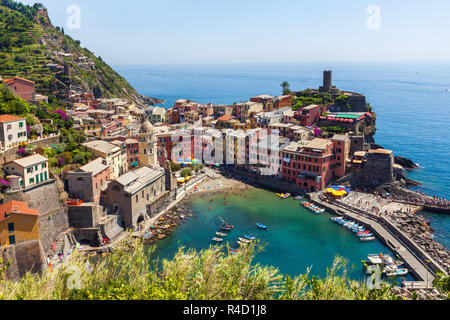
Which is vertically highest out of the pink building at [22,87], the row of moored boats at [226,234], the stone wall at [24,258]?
the pink building at [22,87]

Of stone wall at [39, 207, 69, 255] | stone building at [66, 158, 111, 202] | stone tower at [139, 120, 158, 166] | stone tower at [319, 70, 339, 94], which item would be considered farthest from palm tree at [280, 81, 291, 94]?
stone wall at [39, 207, 69, 255]

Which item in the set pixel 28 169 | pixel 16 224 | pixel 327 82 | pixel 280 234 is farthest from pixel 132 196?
pixel 327 82

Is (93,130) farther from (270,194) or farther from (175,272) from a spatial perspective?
(175,272)

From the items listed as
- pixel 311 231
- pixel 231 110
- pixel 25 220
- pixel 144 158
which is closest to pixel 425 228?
pixel 311 231

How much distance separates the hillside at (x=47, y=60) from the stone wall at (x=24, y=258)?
48871 millimetres

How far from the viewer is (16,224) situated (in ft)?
95.3

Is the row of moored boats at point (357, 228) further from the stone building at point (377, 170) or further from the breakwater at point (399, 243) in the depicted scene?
the stone building at point (377, 170)

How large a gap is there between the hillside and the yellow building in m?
47.5

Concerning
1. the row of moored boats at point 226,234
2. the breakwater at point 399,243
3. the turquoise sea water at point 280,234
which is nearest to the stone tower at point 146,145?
the turquoise sea water at point 280,234

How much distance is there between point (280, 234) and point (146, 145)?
2094 centimetres

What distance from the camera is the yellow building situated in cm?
2862

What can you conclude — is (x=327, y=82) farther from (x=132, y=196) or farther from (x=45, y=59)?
(x=45, y=59)

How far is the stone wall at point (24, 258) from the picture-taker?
2808 centimetres
